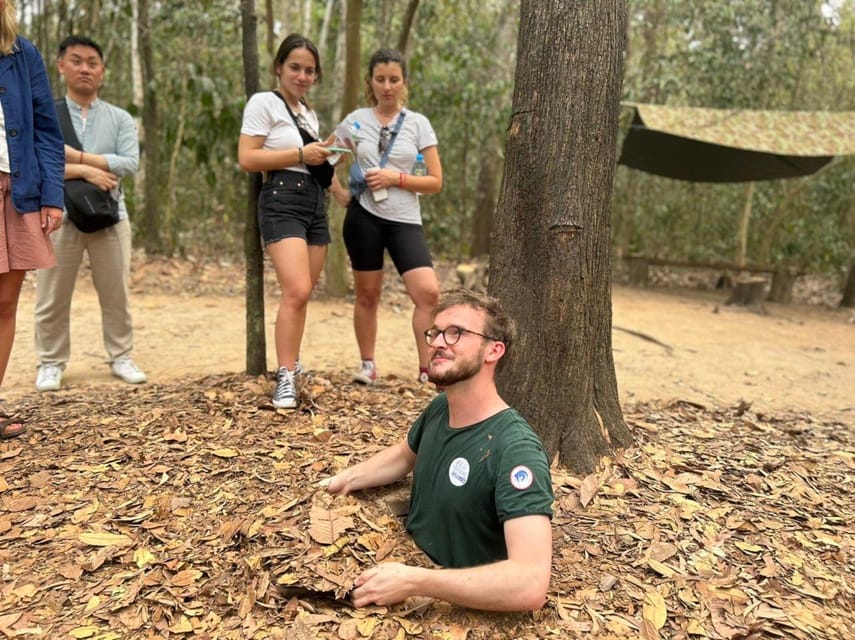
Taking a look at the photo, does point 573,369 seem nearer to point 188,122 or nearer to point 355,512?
point 355,512

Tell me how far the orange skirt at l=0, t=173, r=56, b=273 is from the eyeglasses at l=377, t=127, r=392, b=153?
1.56m

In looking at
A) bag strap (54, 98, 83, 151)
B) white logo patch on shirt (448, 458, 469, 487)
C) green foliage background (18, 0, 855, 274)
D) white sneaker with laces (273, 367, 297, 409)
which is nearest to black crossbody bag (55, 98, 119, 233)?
bag strap (54, 98, 83, 151)

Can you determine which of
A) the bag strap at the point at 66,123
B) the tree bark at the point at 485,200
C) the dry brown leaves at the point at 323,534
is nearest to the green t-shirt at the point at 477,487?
the dry brown leaves at the point at 323,534

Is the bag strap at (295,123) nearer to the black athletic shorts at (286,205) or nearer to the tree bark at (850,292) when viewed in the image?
the black athletic shorts at (286,205)

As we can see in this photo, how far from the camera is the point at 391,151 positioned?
3.53 metres

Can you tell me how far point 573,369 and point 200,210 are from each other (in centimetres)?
828

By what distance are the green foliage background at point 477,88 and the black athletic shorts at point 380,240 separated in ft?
14.7

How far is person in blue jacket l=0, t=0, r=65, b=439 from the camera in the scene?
2709mm

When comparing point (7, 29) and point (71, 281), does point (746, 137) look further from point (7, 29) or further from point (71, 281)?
point (7, 29)

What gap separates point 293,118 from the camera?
3.23 metres

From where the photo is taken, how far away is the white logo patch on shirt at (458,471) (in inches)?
79.1

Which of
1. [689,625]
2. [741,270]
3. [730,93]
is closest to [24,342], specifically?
[689,625]

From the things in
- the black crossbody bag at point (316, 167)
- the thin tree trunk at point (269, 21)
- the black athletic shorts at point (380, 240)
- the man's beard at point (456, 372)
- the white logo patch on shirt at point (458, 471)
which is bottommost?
the white logo patch on shirt at point (458, 471)

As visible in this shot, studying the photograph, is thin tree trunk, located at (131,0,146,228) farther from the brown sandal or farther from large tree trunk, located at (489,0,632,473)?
large tree trunk, located at (489,0,632,473)
